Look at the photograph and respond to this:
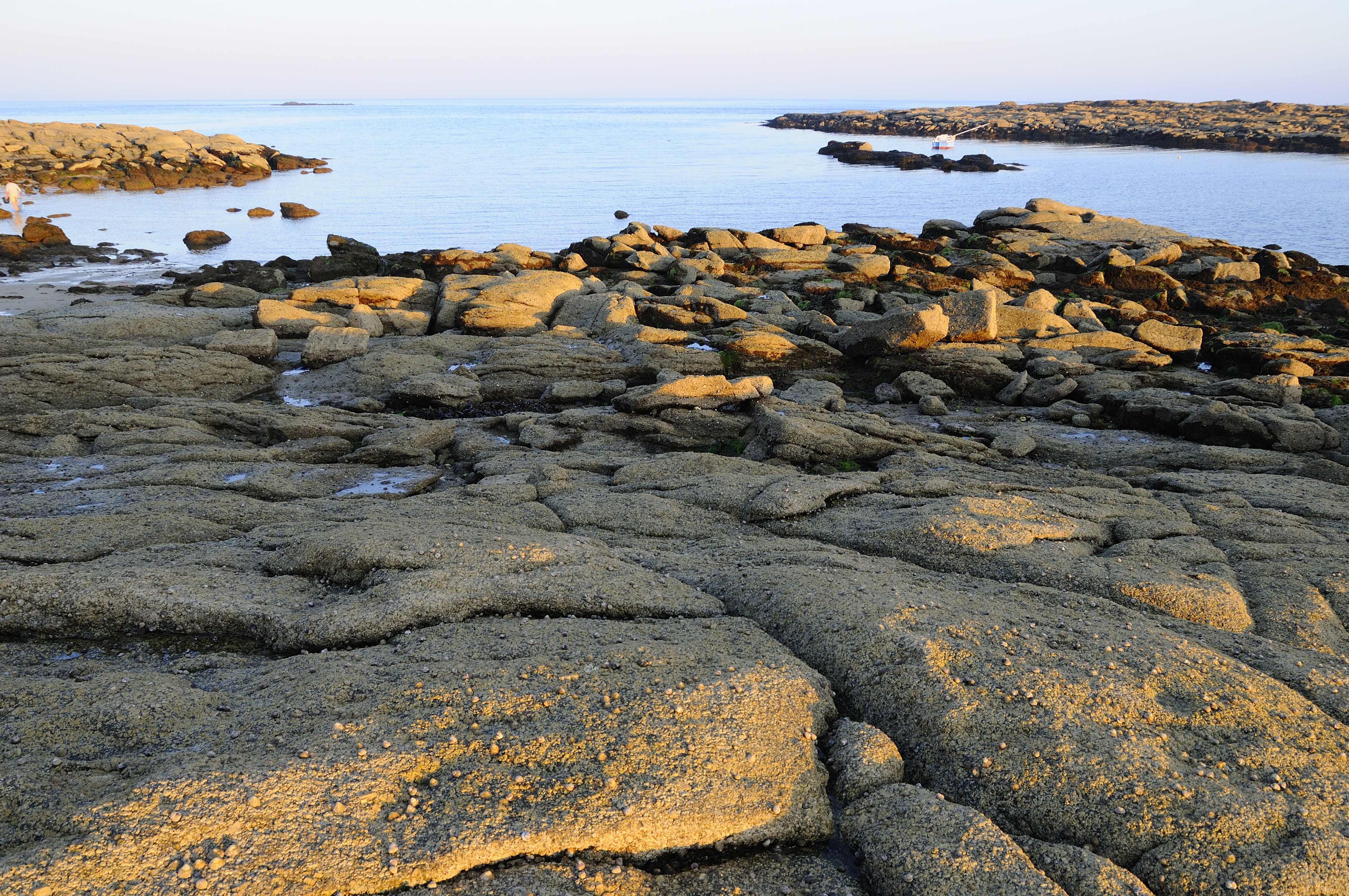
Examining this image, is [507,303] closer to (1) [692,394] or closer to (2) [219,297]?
(2) [219,297]

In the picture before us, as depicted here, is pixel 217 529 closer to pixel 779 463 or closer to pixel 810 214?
pixel 779 463

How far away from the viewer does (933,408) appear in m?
21.9

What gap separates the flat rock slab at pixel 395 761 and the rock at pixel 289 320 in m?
19.7

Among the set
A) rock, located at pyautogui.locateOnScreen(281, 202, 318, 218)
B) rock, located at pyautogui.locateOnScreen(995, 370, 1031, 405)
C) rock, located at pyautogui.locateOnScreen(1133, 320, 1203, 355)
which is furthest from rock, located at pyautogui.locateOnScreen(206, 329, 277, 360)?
rock, located at pyautogui.locateOnScreen(281, 202, 318, 218)

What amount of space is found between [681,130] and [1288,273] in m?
169

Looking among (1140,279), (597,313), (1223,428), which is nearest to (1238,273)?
(1140,279)

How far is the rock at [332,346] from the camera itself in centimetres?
2366

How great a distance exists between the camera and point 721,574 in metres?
10.6

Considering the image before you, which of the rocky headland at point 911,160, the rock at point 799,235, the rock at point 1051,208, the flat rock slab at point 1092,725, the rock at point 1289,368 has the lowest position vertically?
the rock at point 1289,368

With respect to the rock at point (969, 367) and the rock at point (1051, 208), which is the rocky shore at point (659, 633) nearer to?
the rock at point (969, 367)

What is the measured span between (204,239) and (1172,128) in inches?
6096

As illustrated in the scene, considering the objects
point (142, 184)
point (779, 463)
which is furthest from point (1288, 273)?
point (142, 184)

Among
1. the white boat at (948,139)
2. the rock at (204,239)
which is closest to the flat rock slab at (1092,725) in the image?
the rock at (204,239)

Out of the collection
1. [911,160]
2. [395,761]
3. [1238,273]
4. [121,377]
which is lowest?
[121,377]
